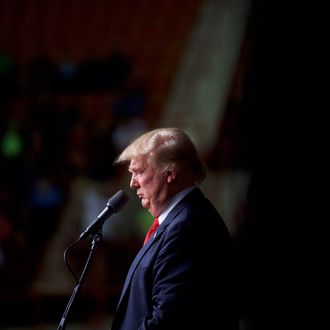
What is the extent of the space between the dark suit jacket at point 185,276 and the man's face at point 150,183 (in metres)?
0.06

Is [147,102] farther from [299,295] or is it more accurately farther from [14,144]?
[299,295]

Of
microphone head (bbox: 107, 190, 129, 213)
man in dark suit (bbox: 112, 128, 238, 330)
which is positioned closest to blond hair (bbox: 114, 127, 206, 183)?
man in dark suit (bbox: 112, 128, 238, 330)

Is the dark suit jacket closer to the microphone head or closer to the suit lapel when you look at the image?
the suit lapel

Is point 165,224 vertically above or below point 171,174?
below

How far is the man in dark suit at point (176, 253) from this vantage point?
1.65m

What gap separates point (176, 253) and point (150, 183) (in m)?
0.22

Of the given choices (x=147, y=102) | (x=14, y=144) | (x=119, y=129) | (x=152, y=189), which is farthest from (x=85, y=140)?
(x=152, y=189)

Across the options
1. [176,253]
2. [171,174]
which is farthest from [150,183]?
[176,253]

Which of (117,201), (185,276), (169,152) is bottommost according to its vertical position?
(185,276)

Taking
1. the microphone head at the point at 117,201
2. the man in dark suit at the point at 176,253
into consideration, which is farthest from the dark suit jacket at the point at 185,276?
the microphone head at the point at 117,201

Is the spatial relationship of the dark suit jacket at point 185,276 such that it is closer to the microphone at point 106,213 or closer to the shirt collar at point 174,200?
the shirt collar at point 174,200

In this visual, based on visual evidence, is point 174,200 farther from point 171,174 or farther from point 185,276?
point 185,276

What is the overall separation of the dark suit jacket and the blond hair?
7 cm

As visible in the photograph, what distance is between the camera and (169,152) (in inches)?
69.8
